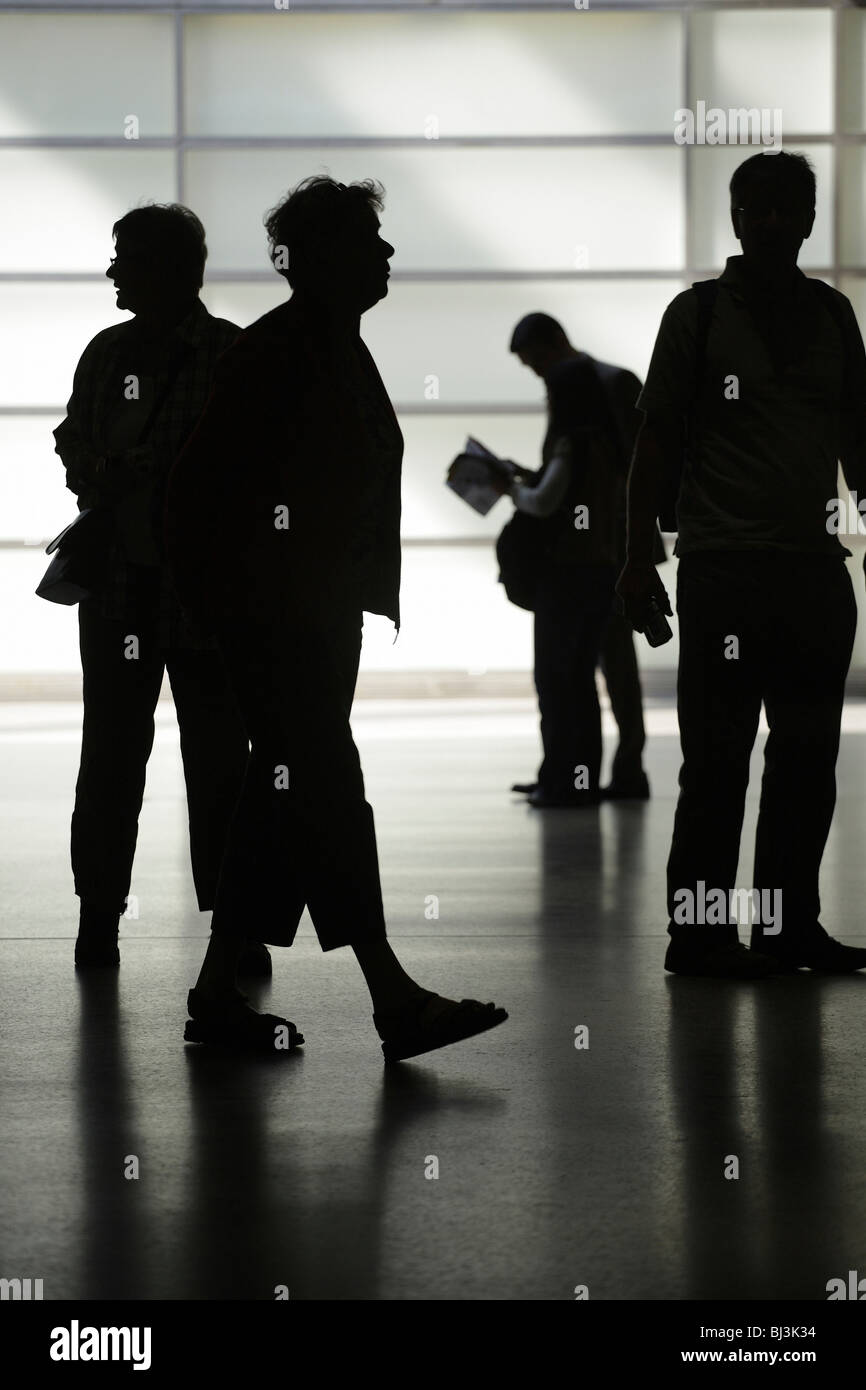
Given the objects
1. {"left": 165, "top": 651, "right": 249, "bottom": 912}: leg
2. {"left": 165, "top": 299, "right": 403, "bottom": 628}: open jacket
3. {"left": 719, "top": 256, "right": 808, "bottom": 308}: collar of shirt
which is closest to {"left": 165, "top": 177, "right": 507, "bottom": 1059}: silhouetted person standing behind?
{"left": 165, "top": 299, "right": 403, "bottom": 628}: open jacket

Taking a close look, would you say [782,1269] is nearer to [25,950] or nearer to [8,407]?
[25,950]

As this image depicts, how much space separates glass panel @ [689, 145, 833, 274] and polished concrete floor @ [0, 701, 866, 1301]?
10.8m

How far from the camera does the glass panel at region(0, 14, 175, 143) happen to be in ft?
50.0

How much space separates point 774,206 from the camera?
176 inches

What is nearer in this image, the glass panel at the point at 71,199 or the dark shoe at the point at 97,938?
the dark shoe at the point at 97,938

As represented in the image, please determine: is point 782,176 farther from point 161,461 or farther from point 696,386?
point 161,461

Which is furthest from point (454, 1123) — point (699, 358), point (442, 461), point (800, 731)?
point (442, 461)

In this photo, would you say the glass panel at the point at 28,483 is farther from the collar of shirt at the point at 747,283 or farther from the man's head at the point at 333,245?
the man's head at the point at 333,245

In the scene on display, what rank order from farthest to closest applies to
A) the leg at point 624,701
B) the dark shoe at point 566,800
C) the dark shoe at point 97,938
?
1. the leg at point 624,701
2. the dark shoe at point 566,800
3. the dark shoe at point 97,938

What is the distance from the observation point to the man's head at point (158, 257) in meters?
4.52

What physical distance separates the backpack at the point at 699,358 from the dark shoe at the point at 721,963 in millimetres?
971

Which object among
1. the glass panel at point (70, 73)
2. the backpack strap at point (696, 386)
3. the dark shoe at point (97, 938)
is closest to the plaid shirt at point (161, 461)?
the dark shoe at point (97, 938)

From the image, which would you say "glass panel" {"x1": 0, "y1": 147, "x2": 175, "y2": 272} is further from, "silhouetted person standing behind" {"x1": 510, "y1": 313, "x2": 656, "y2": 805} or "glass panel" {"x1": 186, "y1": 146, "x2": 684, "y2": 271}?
"silhouetted person standing behind" {"x1": 510, "y1": 313, "x2": 656, "y2": 805}
